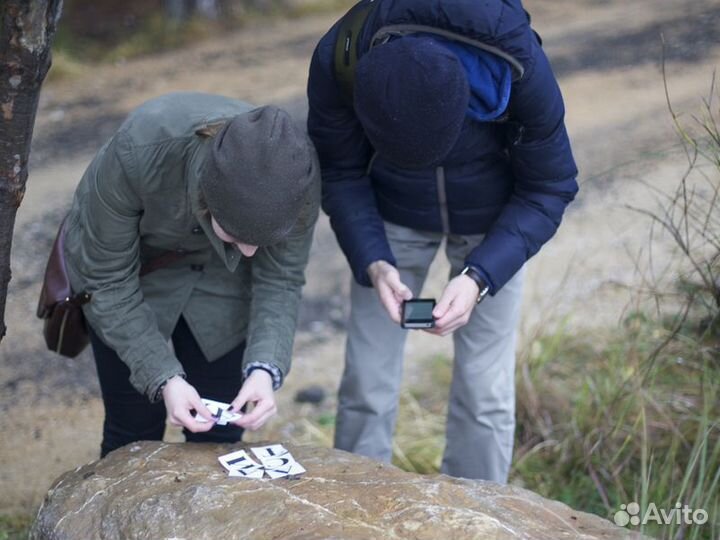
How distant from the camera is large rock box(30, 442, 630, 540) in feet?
7.65

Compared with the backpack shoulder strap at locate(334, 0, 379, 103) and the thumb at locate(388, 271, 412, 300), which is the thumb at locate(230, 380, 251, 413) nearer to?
the thumb at locate(388, 271, 412, 300)

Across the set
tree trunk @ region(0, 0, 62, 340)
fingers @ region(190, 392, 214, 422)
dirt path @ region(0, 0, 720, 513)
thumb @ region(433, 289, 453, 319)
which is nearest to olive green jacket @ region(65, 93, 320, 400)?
fingers @ region(190, 392, 214, 422)

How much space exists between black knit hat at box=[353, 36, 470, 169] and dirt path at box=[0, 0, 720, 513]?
48.8 inches

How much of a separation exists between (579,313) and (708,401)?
5.23 feet

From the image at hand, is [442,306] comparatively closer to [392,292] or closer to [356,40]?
[392,292]

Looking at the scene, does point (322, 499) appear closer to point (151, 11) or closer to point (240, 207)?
point (240, 207)

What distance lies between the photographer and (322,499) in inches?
96.7

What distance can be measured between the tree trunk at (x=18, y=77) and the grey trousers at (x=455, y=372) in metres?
1.11

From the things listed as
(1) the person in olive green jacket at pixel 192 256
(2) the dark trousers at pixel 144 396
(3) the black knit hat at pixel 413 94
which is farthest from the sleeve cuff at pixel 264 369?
(3) the black knit hat at pixel 413 94

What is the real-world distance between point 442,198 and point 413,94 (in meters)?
0.60

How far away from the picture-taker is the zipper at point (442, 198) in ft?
9.76

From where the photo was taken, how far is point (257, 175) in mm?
2389

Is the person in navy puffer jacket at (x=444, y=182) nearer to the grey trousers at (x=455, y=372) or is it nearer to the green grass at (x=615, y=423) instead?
the grey trousers at (x=455, y=372)

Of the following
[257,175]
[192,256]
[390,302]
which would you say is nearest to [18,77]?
[257,175]
